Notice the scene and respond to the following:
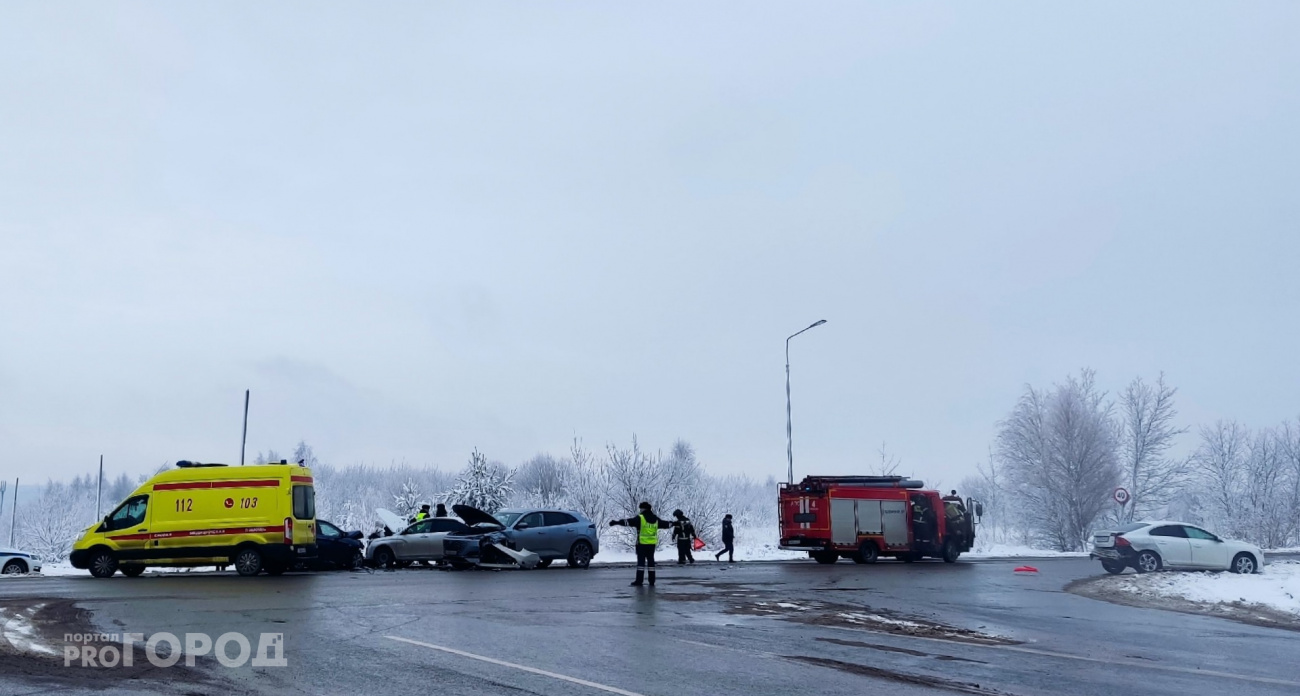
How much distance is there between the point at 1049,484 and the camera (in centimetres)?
5950

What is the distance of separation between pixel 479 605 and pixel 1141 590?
1426cm

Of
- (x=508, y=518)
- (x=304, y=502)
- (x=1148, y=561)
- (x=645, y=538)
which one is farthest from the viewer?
(x=1148, y=561)

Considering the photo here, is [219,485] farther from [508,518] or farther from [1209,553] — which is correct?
[1209,553]

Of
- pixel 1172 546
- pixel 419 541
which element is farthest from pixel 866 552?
pixel 419 541

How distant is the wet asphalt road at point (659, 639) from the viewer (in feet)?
28.5

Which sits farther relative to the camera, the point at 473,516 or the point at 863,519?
the point at 863,519

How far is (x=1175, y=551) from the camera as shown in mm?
28266

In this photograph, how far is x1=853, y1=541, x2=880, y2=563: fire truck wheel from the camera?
32.0 meters

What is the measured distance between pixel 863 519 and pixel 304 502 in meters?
17.2

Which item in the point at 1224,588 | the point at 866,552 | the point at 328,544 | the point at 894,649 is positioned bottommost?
the point at 1224,588

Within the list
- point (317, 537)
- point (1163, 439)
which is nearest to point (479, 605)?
point (317, 537)

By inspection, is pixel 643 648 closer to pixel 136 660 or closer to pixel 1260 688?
pixel 136 660

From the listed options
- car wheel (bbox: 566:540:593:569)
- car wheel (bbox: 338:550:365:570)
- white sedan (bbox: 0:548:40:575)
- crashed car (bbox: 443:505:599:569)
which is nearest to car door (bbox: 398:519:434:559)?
crashed car (bbox: 443:505:599:569)

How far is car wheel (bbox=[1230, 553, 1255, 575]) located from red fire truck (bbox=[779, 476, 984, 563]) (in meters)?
8.25
